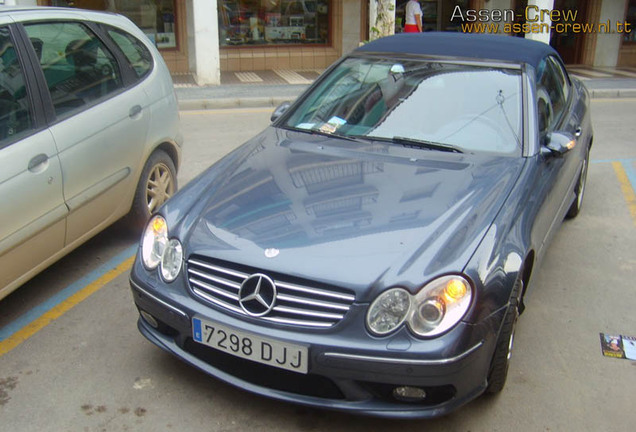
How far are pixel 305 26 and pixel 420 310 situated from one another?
12.9 m

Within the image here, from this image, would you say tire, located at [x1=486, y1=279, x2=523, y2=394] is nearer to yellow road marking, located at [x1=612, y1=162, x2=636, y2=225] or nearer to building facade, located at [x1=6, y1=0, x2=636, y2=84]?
yellow road marking, located at [x1=612, y1=162, x2=636, y2=225]

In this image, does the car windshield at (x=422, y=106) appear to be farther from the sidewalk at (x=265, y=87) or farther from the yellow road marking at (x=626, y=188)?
the sidewalk at (x=265, y=87)

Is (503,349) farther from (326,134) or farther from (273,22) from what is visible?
(273,22)

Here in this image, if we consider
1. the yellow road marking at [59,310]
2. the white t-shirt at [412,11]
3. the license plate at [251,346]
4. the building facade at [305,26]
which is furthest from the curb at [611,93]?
the license plate at [251,346]

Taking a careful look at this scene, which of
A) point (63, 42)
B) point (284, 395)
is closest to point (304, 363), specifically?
point (284, 395)

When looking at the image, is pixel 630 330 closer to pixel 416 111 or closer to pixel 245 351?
pixel 416 111

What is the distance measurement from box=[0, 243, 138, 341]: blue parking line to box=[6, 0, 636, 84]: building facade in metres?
7.99

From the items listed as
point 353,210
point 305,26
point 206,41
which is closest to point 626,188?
point 353,210

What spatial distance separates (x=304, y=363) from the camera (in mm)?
2785

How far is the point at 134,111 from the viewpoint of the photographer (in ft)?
15.7

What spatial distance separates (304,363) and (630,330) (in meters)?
2.26

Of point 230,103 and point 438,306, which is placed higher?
point 438,306

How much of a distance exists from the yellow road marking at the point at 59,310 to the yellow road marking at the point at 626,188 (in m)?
4.21

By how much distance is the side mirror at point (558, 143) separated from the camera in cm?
387
